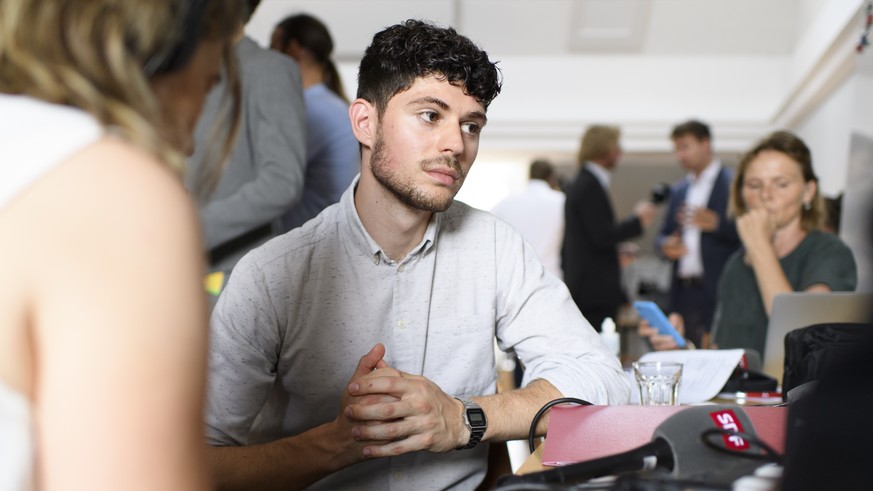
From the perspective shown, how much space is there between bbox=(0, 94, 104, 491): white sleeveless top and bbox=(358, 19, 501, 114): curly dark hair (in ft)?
3.15

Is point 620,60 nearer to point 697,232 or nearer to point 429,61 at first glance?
point 697,232

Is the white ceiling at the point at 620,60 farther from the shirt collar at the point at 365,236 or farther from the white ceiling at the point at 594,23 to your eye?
the shirt collar at the point at 365,236

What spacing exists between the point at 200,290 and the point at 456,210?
1041 mm

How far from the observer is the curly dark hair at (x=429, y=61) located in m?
1.48

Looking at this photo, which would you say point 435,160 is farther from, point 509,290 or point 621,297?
point 621,297

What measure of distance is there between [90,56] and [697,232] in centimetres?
426

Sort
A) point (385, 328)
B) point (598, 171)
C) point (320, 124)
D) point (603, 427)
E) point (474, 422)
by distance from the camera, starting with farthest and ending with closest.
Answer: point (598, 171) → point (320, 124) → point (385, 328) → point (474, 422) → point (603, 427)

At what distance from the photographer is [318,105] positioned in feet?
7.36

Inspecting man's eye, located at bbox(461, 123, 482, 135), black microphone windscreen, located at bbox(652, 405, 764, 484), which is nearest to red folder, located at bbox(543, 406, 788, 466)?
black microphone windscreen, located at bbox(652, 405, 764, 484)

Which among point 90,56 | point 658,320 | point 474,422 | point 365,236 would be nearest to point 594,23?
point 658,320

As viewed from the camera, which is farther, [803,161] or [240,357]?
[803,161]

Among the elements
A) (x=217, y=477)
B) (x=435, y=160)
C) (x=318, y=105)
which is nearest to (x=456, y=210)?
(x=435, y=160)

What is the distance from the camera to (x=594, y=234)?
4176 millimetres

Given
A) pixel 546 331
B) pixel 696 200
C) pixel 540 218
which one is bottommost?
pixel 546 331
